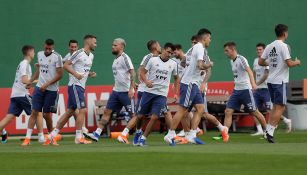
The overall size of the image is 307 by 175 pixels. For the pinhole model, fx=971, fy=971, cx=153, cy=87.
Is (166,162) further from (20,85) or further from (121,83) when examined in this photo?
(20,85)

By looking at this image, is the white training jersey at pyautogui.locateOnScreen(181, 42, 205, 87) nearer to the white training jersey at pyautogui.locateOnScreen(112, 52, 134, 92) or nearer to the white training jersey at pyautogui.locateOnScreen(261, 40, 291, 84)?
the white training jersey at pyautogui.locateOnScreen(261, 40, 291, 84)

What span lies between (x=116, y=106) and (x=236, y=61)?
3371mm

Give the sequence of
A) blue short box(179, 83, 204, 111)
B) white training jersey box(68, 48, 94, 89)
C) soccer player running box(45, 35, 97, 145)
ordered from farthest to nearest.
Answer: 1. white training jersey box(68, 48, 94, 89)
2. soccer player running box(45, 35, 97, 145)
3. blue short box(179, 83, 204, 111)

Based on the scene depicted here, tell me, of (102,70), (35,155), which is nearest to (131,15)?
(102,70)

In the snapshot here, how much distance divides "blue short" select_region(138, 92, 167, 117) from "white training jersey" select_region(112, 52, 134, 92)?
2.72m

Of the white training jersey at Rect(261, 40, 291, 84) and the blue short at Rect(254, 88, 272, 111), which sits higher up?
A: the white training jersey at Rect(261, 40, 291, 84)

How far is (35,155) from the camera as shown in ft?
55.2

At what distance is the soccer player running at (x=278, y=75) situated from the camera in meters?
20.4

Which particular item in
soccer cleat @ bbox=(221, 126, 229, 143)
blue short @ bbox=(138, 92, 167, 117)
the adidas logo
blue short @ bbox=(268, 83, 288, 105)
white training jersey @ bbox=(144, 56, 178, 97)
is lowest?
soccer cleat @ bbox=(221, 126, 229, 143)

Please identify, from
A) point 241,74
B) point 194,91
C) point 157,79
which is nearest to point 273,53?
point 194,91

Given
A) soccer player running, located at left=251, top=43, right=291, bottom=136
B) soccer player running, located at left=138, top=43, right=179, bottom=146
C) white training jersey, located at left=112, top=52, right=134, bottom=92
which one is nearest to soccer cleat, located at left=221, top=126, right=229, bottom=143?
soccer player running, located at left=138, top=43, right=179, bottom=146

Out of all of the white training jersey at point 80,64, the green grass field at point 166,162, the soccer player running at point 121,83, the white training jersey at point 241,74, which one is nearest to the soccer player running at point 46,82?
the white training jersey at point 80,64

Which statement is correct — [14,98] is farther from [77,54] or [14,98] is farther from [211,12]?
[211,12]

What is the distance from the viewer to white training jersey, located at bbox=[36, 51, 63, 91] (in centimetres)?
2269
